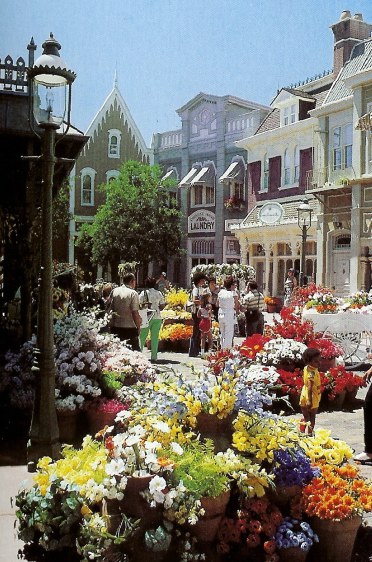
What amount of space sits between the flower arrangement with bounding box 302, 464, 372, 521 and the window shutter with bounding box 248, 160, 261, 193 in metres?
25.1

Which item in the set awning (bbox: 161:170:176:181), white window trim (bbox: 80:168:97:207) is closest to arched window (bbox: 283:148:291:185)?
awning (bbox: 161:170:176:181)

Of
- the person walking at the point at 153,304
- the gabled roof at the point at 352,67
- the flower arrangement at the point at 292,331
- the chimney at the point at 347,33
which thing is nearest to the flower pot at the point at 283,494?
the flower arrangement at the point at 292,331

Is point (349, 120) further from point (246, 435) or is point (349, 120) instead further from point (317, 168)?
point (246, 435)

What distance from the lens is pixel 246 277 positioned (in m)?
19.4

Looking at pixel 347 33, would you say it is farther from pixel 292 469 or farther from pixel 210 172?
pixel 292 469

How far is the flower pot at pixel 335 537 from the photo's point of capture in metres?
3.37

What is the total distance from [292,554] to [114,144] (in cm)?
3175

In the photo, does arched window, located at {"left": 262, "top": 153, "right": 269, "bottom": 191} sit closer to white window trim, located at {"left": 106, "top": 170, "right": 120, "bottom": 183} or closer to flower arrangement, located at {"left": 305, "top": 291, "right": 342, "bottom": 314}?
white window trim, located at {"left": 106, "top": 170, "right": 120, "bottom": 183}

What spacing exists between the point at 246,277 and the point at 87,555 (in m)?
16.7

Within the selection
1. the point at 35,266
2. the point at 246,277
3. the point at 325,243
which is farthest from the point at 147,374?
the point at 325,243

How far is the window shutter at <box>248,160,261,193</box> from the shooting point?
2819 cm

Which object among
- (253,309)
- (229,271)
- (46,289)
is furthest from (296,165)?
(46,289)

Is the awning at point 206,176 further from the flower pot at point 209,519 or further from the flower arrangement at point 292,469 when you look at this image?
the flower pot at point 209,519

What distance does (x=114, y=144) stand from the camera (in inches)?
1321
